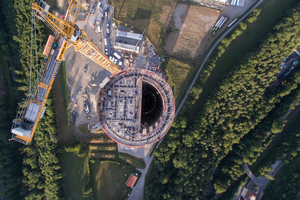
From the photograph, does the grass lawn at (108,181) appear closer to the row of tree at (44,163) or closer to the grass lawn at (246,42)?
the row of tree at (44,163)

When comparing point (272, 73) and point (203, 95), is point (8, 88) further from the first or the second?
point (272, 73)

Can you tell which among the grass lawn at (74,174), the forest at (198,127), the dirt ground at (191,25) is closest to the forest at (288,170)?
the forest at (198,127)

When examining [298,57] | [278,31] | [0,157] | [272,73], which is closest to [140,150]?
[0,157]

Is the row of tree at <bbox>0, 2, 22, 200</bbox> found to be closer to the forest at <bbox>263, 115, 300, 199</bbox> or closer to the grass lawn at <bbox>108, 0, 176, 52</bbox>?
the grass lawn at <bbox>108, 0, 176, 52</bbox>

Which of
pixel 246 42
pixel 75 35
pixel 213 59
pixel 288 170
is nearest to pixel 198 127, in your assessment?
pixel 213 59

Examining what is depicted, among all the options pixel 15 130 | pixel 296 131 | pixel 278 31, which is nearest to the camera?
pixel 15 130

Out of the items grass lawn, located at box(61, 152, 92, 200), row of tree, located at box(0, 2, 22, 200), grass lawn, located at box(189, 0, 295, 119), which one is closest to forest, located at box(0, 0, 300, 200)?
row of tree, located at box(0, 2, 22, 200)

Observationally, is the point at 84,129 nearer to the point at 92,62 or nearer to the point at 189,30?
the point at 92,62
